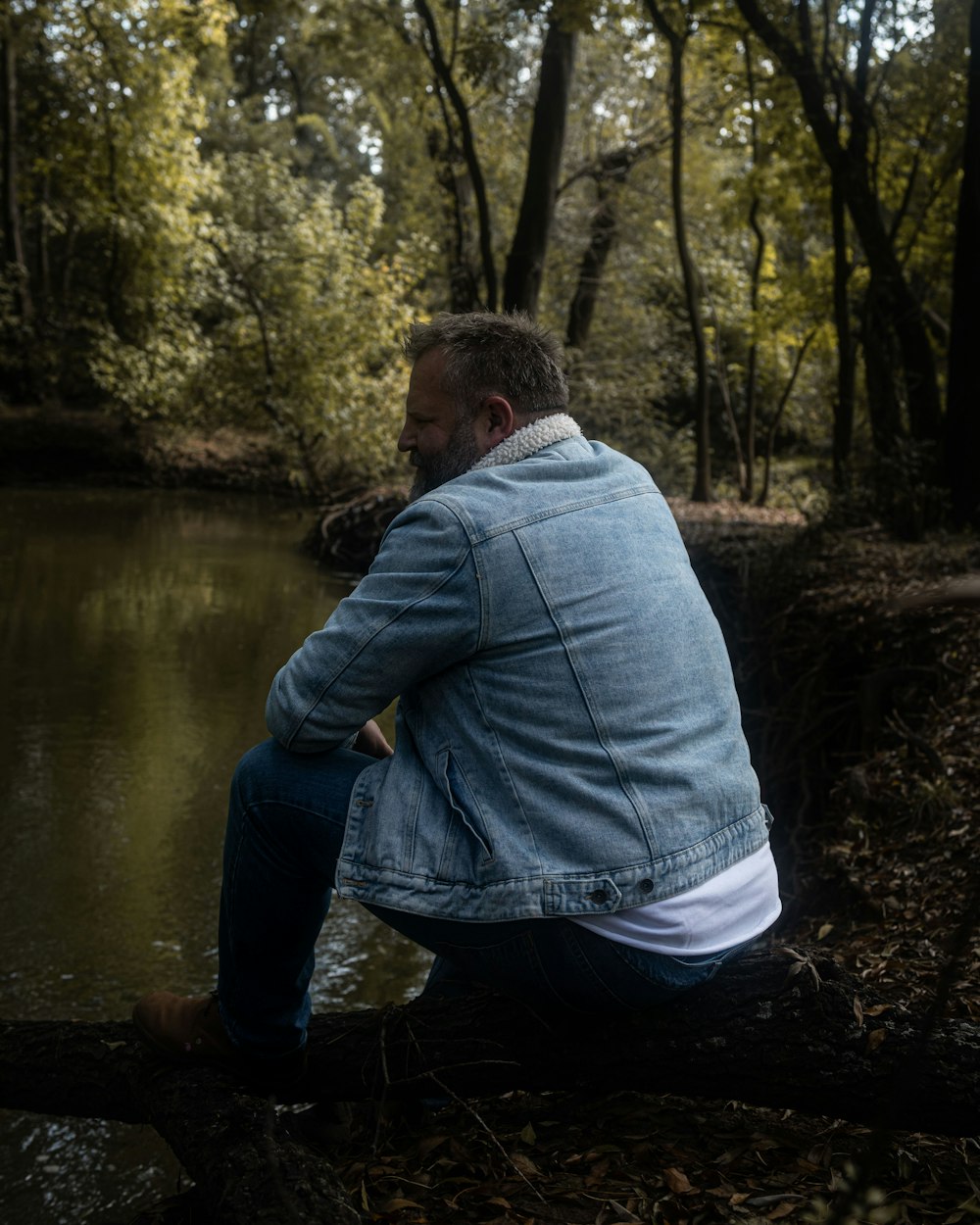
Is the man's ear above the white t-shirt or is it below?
above

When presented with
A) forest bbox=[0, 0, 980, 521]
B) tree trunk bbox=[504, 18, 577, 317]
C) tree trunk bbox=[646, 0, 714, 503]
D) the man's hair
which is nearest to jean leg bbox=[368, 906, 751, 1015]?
the man's hair

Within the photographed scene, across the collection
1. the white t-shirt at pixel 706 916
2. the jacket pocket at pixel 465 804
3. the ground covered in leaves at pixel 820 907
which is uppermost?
the jacket pocket at pixel 465 804

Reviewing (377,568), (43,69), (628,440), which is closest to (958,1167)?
(377,568)

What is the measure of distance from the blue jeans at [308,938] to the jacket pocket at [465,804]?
14cm

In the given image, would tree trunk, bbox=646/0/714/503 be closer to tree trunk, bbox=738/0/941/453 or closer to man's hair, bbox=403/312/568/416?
tree trunk, bbox=738/0/941/453

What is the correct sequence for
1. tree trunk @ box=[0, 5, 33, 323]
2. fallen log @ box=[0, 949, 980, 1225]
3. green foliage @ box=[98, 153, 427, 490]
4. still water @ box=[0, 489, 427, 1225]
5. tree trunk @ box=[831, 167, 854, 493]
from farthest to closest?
tree trunk @ box=[0, 5, 33, 323]
green foliage @ box=[98, 153, 427, 490]
tree trunk @ box=[831, 167, 854, 493]
still water @ box=[0, 489, 427, 1225]
fallen log @ box=[0, 949, 980, 1225]

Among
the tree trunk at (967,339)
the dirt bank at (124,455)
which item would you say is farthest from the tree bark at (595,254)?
the tree trunk at (967,339)

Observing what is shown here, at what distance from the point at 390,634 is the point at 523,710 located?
A: 248 millimetres

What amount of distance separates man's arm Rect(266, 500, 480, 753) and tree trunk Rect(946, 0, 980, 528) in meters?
6.66

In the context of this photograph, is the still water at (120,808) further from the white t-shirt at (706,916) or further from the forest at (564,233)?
the forest at (564,233)

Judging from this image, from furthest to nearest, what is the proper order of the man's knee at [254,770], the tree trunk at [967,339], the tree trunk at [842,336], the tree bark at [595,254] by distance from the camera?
the tree bark at [595,254], the tree trunk at [842,336], the tree trunk at [967,339], the man's knee at [254,770]

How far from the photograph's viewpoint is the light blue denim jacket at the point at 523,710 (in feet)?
6.29

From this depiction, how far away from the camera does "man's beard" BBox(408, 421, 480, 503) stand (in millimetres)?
2240

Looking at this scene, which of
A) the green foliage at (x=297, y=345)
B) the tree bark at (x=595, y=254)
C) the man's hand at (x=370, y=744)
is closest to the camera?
the man's hand at (x=370, y=744)
